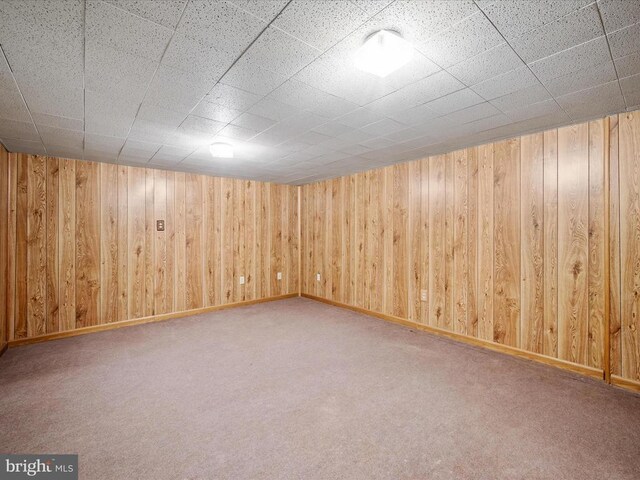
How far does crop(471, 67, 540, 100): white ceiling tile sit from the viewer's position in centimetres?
179

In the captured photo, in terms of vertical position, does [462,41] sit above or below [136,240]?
above

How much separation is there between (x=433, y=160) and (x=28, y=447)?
4.44m

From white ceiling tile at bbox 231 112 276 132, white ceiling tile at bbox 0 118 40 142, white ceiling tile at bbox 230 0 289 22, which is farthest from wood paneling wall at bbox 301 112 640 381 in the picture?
white ceiling tile at bbox 0 118 40 142

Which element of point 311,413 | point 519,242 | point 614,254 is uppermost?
point 519,242

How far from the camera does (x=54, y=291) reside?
12.1ft

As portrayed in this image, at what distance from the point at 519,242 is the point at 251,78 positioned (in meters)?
2.97

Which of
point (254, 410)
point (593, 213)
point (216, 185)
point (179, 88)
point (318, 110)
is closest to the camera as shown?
point (179, 88)

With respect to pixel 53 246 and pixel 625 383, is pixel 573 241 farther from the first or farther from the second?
pixel 53 246

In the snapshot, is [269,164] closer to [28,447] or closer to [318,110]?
[318,110]

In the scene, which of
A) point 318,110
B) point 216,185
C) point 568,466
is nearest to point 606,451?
point 568,466

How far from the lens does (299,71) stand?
1.75m

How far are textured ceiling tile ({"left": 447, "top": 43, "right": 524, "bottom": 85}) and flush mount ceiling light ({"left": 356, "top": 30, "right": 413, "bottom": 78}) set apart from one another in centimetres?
36

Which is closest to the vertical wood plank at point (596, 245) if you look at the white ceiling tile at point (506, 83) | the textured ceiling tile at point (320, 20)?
the white ceiling tile at point (506, 83)

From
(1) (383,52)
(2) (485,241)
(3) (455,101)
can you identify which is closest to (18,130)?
(1) (383,52)
